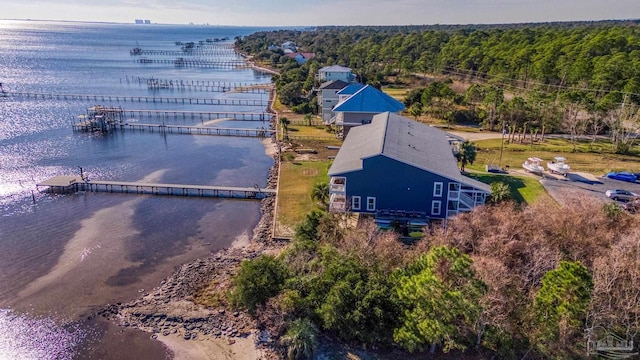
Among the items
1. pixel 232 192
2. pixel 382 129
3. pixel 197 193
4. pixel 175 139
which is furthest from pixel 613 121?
pixel 175 139

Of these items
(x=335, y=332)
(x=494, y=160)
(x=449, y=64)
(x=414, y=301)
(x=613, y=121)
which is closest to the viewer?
(x=414, y=301)

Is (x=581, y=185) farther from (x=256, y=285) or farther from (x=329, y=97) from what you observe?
(x=329, y=97)

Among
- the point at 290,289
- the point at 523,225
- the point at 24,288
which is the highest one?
the point at 523,225

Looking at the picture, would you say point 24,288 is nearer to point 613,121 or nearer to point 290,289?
point 290,289

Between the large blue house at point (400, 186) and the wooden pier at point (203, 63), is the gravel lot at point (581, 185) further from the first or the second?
the wooden pier at point (203, 63)

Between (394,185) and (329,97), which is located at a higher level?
(329,97)

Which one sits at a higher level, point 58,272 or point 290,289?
point 290,289

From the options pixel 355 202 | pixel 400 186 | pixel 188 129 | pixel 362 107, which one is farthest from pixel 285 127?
pixel 400 186
